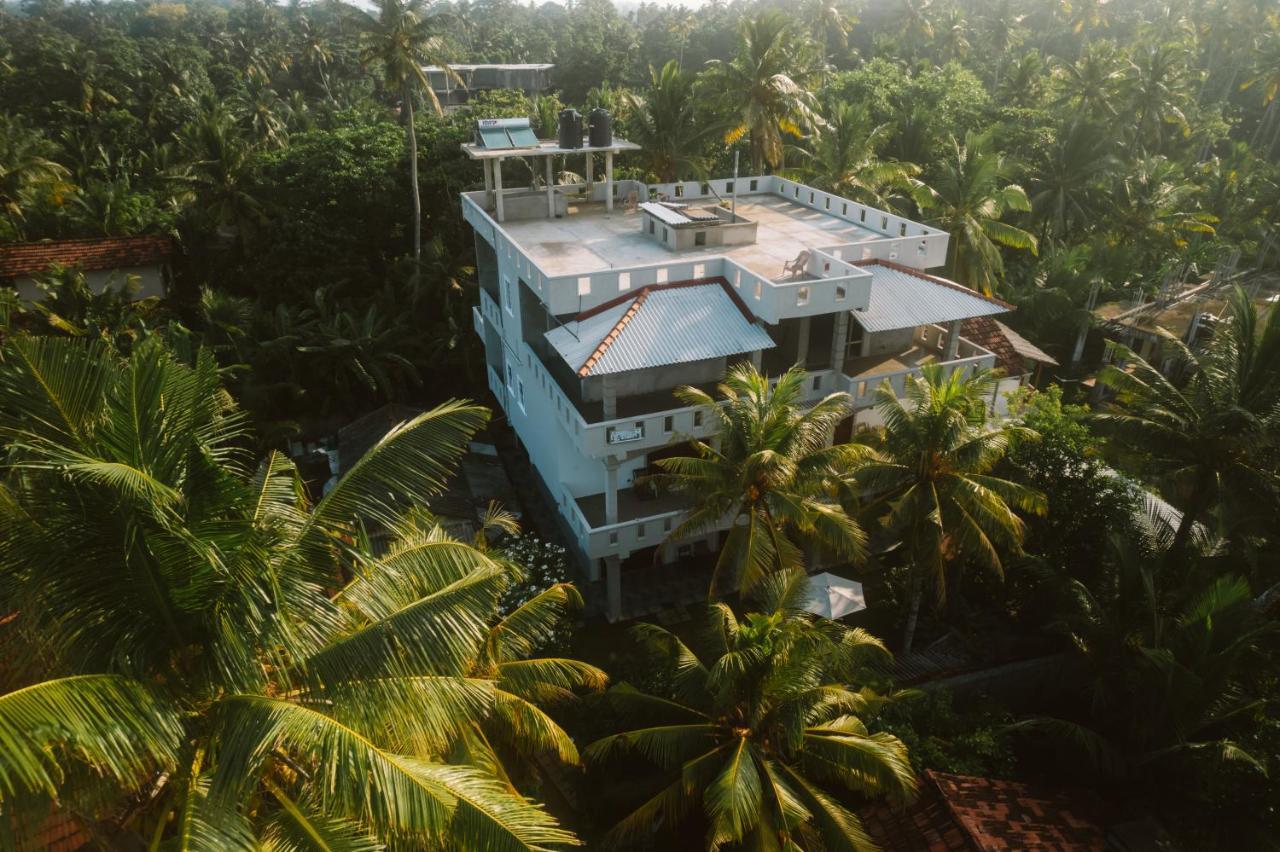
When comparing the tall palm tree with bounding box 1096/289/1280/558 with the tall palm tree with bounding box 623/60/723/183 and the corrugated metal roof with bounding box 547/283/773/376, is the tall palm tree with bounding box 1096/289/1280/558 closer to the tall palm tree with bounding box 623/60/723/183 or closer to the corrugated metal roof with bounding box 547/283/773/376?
the corrugated metal roof with bounding box 547/283/773/376

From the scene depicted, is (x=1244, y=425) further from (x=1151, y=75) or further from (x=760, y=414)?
(x=1151, y=75)

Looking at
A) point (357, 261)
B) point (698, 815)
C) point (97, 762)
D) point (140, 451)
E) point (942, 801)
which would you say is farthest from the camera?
point (357, 261)

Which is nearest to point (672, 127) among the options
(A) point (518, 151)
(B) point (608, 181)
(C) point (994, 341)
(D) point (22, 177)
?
(B) point (608, 181)

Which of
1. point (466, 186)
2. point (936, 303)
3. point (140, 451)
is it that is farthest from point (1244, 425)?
point (466, 186)

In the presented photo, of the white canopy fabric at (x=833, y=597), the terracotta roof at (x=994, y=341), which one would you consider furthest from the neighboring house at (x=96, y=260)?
the terracotta roof at (x=994, y=341)

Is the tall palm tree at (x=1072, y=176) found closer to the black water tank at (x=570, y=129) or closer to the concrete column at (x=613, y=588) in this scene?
the black water tank at (x=570, y=129)

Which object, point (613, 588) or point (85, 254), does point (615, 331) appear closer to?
point (613, 588)
